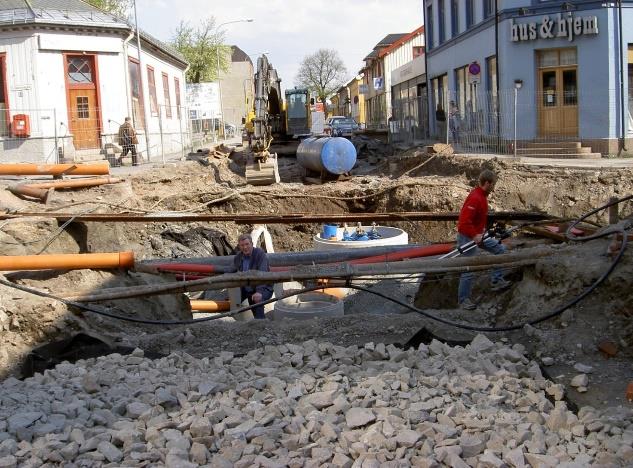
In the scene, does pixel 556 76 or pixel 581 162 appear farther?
pixel 556 76

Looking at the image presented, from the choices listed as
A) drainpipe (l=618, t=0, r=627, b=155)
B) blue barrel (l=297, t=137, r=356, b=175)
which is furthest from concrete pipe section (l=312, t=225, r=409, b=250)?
drainpipe (l=618, t=0, r=627, b=155)

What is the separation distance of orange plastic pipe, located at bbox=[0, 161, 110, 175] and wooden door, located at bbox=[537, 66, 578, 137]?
14.7 m

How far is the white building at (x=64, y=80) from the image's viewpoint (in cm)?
2514

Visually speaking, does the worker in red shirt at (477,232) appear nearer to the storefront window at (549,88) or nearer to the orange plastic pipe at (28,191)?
the orange plastic pipe at (28,191)

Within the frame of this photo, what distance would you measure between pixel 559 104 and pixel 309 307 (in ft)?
56.5

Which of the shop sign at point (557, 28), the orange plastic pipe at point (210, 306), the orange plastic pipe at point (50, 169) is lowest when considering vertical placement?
the orange plastic pipe at point (210, 306)

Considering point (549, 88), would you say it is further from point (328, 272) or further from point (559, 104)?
point (328, 272)

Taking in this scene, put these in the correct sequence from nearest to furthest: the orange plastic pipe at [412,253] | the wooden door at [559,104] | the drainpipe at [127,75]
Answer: the orange plastic pipe at [412,253] → the wooden door at [559,104] → the drainpipe at [127,75]

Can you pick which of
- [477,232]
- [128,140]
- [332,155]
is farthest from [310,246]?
[477,232]

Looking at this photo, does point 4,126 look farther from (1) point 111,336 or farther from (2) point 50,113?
(1) point 111,336

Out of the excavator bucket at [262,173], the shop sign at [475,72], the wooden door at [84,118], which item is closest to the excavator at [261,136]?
the excavator bucket at [262,173]

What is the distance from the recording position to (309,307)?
10547 millimetres

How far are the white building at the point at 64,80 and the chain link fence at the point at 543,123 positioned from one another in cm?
1123

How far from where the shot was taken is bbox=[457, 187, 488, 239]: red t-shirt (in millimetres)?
9062
